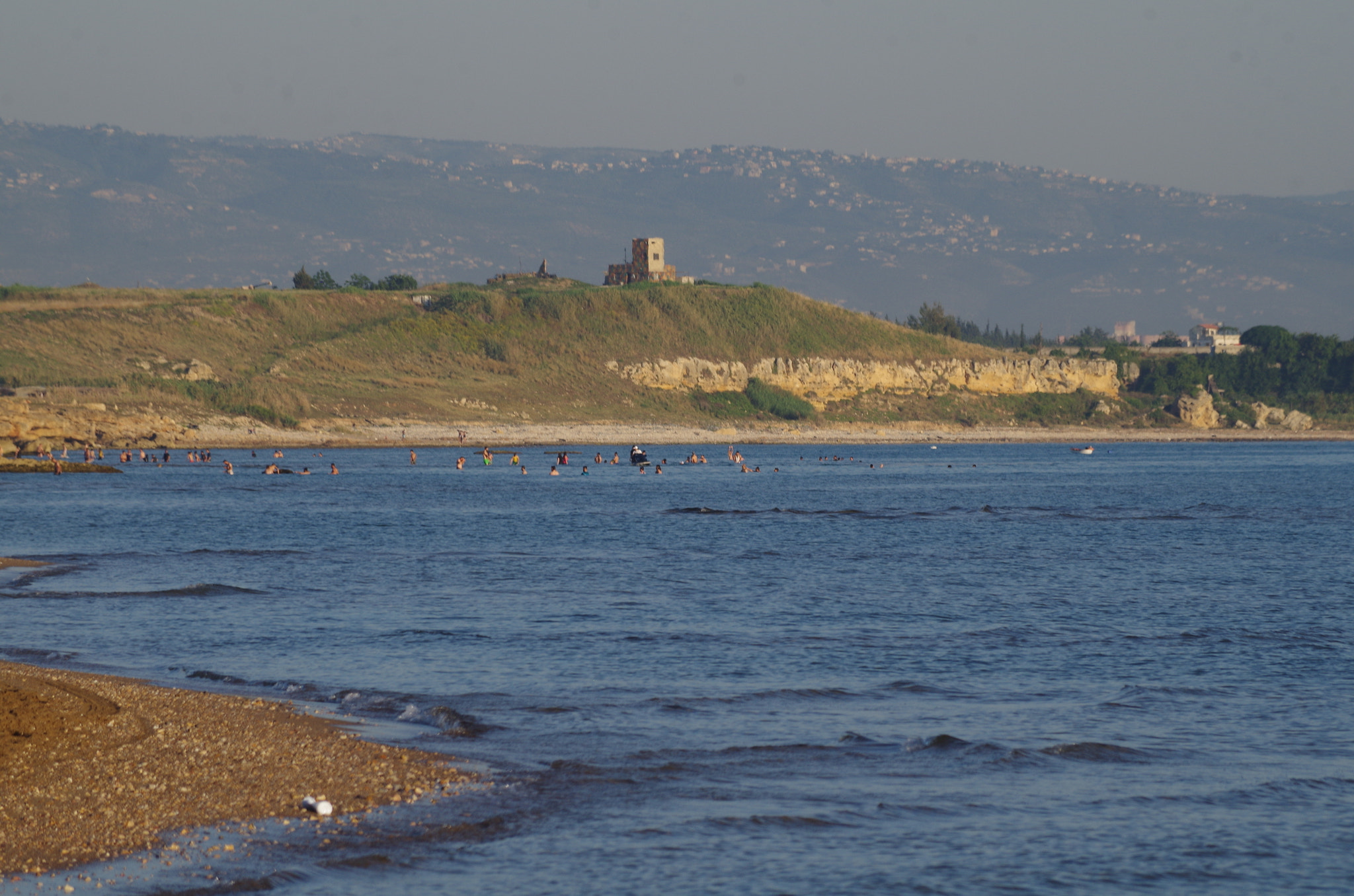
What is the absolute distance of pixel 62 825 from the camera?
41.4 ft

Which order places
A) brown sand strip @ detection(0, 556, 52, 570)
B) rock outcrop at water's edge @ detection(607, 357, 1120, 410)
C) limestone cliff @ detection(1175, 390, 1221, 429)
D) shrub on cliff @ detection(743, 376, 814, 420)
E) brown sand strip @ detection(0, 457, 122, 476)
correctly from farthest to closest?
limestone cliff @ detection(1175, 390, 1221, 429) → rock outcrop at water's edge @ detection(607, 357, 1120, 410) → shrub on cliff @ detection(743, 376, 814, 420) → brown sand strip @ detection(0, 457, 122, 476) → brown sand strip @ detection(0, 556, 52, 570)

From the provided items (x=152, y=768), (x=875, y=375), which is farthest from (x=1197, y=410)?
(x=152, y=768)

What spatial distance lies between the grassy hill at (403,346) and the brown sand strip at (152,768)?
108m

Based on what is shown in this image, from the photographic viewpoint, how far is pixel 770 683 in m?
21.3

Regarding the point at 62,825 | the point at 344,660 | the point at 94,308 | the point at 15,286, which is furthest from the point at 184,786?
the point at 15,286

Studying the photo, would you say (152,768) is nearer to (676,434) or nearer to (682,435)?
(676,434)

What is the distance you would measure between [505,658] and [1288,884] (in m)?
13.9

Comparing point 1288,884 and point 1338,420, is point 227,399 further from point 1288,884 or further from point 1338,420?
point 1338,420

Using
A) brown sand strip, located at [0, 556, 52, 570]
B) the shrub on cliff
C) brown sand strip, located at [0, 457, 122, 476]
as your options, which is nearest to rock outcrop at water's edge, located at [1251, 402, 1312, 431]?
the shrub on cliff

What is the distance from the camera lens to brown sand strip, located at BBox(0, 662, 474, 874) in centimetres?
1267

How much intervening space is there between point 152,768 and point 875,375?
17241 cm

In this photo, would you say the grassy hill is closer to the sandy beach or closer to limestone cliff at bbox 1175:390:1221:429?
the sandy beach

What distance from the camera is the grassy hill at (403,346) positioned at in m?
133

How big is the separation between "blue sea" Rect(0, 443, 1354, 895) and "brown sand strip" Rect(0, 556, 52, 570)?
4.12ft
